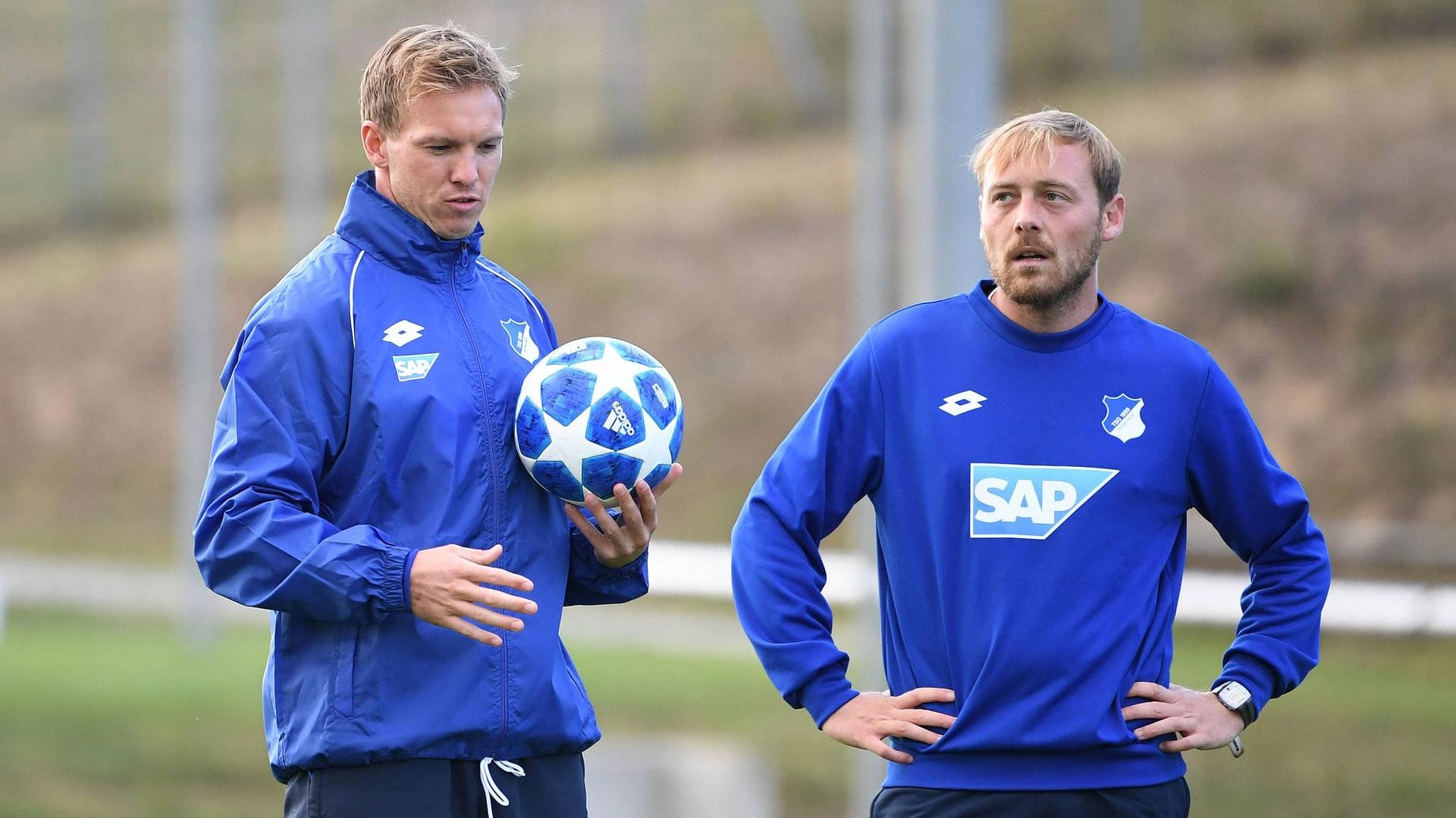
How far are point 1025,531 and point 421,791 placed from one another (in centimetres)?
129

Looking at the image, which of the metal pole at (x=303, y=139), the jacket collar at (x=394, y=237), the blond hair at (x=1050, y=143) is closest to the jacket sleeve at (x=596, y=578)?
the jacket collar at (x=394, y=237)

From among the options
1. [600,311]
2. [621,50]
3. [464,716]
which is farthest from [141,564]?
[464,716]

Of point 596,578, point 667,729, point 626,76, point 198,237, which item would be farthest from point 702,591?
point 596,578

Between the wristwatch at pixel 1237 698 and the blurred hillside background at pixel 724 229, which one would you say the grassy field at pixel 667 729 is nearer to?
the blurred hillside background at pixel 724 229

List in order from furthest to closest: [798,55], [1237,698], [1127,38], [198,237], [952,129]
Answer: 1. [798,55]
2. [1127,38]
3. [198,237]
4. [952,129]
5. [1237,698]

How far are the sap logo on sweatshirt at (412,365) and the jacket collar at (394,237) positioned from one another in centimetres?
22

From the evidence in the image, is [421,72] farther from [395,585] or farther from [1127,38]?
[1127,38]

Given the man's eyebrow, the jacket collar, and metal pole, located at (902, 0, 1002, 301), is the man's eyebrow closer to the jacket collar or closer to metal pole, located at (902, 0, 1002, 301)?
the jacket collar

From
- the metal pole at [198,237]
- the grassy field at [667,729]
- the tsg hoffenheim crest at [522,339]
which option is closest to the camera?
the tsg hoffenheim crest at [522,339]

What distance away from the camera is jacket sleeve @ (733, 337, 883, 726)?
3586mm

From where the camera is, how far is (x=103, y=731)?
1155 centimetres

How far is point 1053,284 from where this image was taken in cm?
361

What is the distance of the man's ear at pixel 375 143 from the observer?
3.65m

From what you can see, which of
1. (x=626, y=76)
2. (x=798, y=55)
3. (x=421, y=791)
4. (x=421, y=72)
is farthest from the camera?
(x=626, y=76)
